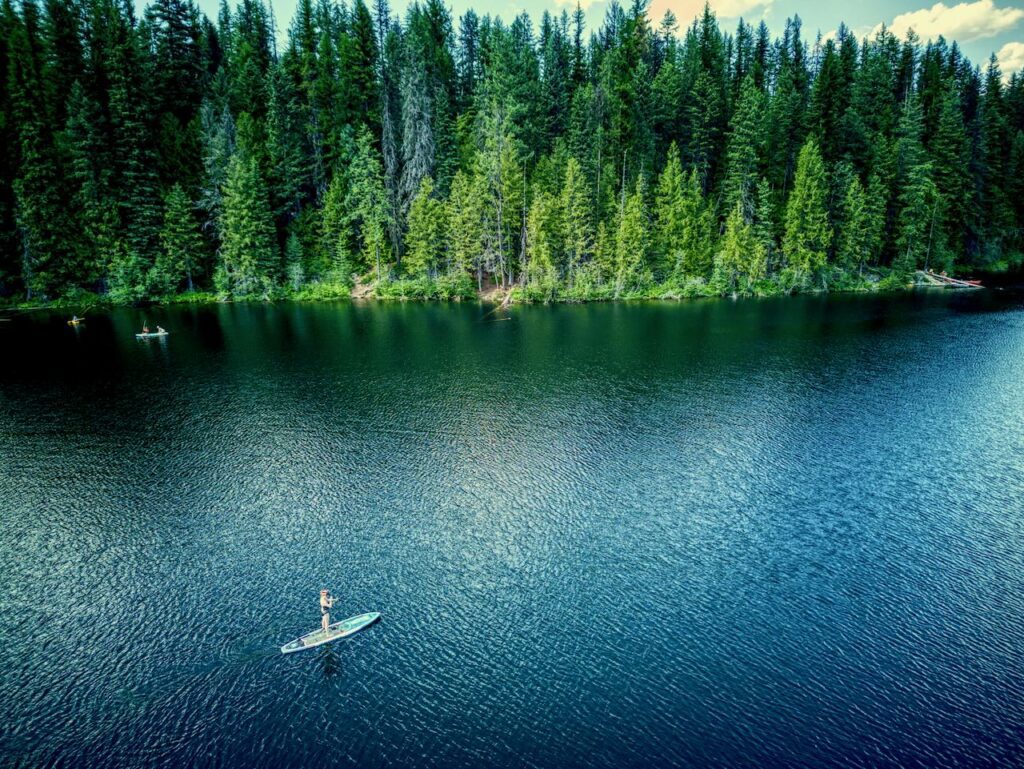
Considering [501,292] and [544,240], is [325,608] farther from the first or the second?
[501,292]

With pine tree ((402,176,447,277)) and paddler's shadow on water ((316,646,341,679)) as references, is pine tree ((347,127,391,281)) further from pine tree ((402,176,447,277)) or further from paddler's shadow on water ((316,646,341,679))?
paddler's shadow on water ((316,646,341,679))

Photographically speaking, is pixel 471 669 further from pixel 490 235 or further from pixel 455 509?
pixel 490 235

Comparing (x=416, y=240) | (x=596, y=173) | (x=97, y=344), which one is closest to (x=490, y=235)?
(x=416, y=240)

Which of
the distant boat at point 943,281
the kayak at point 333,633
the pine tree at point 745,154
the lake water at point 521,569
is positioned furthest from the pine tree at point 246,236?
the distant boat at point 943,281

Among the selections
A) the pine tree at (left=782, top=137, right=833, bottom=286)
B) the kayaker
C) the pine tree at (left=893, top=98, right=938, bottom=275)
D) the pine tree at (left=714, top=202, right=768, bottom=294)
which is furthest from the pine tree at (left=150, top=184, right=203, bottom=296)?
the pine tree at (left=893, top=98, right=938, bottom=275)

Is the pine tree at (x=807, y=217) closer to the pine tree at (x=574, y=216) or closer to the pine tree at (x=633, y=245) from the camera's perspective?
the pine tree at (x=633, y=245)

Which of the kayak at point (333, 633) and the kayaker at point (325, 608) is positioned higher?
the kayaker at point (325, 608)

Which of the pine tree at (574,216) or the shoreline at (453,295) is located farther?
the shoreline at (453,295)
